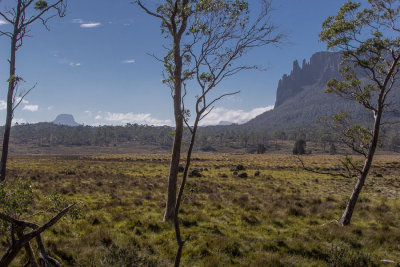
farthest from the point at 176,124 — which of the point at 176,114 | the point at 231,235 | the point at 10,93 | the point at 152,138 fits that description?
the point at 152,138

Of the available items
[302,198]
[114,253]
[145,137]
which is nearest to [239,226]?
[114,253]

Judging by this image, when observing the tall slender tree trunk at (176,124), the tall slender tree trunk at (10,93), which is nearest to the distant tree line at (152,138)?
the tall slender tree trunk at (176,124)

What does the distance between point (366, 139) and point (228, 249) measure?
745 centimetres

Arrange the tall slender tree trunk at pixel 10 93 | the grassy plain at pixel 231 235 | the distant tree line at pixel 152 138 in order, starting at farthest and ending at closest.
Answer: the distant tree line at pixel 152 138, the tall slender tree trunk at pixel 10 93, the grassy plain at pixel 231 235

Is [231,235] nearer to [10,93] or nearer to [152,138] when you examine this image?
[10,93]

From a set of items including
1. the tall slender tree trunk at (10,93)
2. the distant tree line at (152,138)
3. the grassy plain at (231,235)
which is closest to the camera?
the grassy plain at (231,235)

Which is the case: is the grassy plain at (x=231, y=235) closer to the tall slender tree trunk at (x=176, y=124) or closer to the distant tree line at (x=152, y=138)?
the tall slender tree trunk at (x=176, y=124)

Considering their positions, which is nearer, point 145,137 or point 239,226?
point 239,226

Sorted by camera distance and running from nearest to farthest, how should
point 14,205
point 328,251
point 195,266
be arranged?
1. point 14,205
2. point 195,266
3. point 328,251

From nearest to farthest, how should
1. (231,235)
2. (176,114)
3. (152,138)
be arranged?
(231,235) → (176,114) → (152,138)

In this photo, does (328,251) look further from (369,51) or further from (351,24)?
(351,24)

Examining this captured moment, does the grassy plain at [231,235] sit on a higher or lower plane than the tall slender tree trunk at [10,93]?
lower

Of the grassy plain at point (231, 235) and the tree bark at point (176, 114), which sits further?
the tree bark at point (176, 114)

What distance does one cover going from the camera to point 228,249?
747 centimetres
